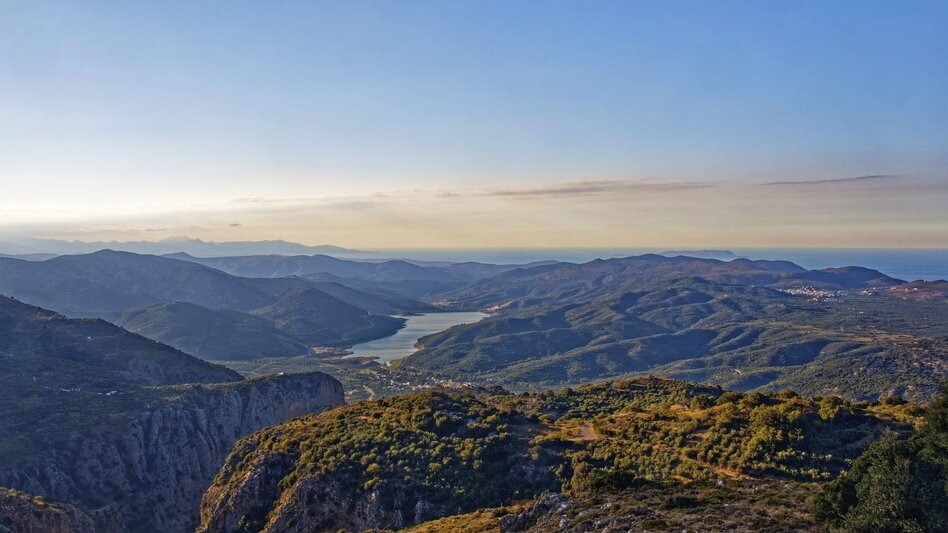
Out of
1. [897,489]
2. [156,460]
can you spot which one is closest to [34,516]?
[156,460]

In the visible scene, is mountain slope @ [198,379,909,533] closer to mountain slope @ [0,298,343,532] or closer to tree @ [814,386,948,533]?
tree @ [814,386,948,533]

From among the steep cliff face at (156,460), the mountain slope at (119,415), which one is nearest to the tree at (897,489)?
the steep cliff face at (156,460)

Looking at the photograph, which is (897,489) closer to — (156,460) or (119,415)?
(156,460)

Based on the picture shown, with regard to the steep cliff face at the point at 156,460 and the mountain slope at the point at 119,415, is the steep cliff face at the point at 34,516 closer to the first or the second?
the steep cliff face at the point at 156,460

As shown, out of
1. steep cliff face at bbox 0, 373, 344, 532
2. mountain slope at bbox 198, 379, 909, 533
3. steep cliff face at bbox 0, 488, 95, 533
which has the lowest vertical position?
steep cliff face at bbox 0, 373, 344, 532

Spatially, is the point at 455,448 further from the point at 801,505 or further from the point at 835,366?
the point at 835,366

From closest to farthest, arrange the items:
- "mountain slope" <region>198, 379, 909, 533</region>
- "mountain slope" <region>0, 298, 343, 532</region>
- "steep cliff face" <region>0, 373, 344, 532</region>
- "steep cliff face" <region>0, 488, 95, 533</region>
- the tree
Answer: the tree < "mountain slope" <region>198, 379, 909, 533</region> < "steep cliff face" <region>0, 488, 95, 533</region> < "steep cliff face" <region>0, 373, 344, 532</region> < "mountain slope" <region>0, 298, 343, 532</region>

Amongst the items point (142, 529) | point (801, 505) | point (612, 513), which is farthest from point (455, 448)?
point (142, 529)

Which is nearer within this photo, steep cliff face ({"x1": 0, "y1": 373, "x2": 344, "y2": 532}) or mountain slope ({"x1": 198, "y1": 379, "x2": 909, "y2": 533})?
mountain slope ({"x1": 198, "y1": 379, "x2": 909, "y2": 533})

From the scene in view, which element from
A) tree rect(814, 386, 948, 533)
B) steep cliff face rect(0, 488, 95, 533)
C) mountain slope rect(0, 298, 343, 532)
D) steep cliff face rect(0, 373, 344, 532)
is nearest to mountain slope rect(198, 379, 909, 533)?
tree rect(814, 386, 948, 533)
